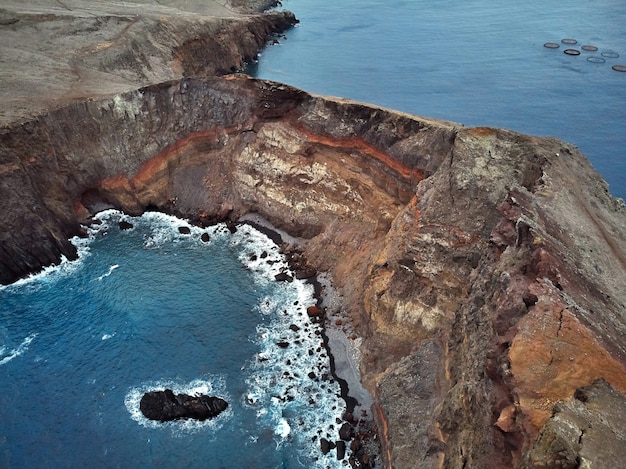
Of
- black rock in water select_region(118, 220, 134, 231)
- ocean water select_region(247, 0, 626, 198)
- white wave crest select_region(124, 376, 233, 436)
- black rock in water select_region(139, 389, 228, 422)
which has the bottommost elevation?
white wave crest select_region(124, 376, 233, 436)

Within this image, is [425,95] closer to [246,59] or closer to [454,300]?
[246,59]

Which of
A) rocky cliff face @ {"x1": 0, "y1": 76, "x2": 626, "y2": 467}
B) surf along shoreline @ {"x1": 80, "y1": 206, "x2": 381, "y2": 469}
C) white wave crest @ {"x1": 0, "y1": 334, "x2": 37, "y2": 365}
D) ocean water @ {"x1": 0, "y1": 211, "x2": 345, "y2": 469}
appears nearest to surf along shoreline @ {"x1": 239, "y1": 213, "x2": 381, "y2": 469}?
surf along shoreline @ {"x1": 80, "y1": 206, "x2": 381, "y2": 469}

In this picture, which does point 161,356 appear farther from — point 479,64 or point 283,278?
point 479,64

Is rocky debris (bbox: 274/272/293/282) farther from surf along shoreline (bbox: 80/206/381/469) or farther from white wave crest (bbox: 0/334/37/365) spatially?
white wave crest (bbox: 0/334/37/365)

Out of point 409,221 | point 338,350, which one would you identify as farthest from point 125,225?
point 409,221

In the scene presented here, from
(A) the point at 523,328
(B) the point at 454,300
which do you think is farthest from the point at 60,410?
Result: (A) the point at 523,328
